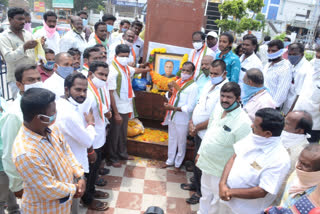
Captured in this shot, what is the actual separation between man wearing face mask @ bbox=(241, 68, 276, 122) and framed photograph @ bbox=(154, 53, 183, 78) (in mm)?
2086

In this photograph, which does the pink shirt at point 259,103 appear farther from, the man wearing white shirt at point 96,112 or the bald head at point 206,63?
the man wearing white shirt at point 96,112

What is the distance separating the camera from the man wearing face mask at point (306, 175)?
1.79 m

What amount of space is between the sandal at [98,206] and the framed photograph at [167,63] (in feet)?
9.36

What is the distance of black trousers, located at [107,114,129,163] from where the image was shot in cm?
429

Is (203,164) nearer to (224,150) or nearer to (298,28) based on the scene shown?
(224,150)

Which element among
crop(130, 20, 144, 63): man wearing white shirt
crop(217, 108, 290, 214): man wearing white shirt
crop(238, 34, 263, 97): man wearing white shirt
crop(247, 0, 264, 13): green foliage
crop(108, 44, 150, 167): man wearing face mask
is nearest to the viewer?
crop(217, 108, 290, 214): man wearing white shirt

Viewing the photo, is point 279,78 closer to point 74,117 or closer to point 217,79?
point 217,79

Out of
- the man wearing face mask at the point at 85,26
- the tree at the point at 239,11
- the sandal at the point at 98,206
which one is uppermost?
the tree at the point at 239,11

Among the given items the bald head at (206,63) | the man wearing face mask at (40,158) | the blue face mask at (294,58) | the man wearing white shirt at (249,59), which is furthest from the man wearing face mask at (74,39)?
the blue face mask at (294,58)

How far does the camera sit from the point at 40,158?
1766 mm

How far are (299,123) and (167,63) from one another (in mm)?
3180

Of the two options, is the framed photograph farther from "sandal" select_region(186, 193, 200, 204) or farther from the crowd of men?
"sandal" select_region(186, 193, 200, 204)

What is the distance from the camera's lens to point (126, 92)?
4219 mm

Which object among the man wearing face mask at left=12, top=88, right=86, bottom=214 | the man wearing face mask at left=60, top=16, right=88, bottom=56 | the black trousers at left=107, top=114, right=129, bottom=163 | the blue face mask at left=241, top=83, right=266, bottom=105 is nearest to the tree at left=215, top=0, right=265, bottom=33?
the man wearing face mask at left=60, top=16, right=88, bottom=56
